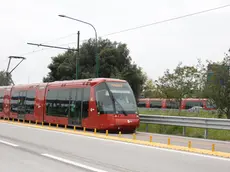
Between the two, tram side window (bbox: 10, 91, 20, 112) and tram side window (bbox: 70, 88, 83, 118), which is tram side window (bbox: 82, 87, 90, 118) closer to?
tram side window (bbox: 70, 88, 83, 118)

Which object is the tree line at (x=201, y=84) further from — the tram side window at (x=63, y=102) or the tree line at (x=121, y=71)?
the tram side window at (x=63, y=102)

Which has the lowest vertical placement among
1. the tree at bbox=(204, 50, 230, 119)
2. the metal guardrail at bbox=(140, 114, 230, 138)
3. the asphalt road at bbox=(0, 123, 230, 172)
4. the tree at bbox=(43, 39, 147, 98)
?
the asphalt road at bbox=(0, 123, 230, 172)

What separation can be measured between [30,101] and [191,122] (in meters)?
14.3

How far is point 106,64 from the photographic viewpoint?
58.4 m

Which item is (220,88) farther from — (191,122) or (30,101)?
(30,101)

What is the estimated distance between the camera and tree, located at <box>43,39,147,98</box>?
191ft

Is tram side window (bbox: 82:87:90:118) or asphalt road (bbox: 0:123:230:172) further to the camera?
tram side window (bbox: 82:87:90:118)

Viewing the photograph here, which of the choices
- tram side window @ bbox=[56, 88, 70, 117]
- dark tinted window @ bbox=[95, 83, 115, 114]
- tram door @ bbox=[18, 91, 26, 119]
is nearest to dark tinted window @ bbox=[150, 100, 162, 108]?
tram door @ bbox=[18, 91, 26, 119]

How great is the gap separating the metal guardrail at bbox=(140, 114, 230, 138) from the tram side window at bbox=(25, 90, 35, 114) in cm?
1012

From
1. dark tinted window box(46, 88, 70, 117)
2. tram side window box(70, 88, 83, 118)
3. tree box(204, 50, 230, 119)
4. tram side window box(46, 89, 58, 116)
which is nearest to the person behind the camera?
tree box(204, 50, 230, 119)

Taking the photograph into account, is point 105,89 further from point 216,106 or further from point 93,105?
point 216,106

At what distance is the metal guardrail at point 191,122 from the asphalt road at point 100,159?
4453 mm

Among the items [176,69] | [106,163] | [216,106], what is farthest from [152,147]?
[176,69]

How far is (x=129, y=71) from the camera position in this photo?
5819 centimetres
